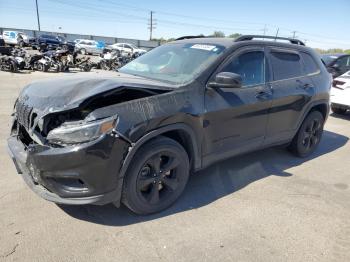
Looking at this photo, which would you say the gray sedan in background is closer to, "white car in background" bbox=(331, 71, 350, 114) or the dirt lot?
"white car in background" bbox=(331, 71, 350, 114)

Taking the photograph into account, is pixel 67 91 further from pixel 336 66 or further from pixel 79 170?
pixel 336 66

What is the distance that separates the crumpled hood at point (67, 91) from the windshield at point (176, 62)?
33 centimetres

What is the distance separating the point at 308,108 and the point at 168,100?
9.44 ft

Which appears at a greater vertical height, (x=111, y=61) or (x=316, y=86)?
(x=316, y=86)

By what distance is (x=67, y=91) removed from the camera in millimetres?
3084

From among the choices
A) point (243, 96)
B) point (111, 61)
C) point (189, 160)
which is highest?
point (243, 96)

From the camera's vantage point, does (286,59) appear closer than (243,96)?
No

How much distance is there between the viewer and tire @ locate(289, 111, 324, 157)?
5.27 m

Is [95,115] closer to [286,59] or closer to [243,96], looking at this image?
[243,96]

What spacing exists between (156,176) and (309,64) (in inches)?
136

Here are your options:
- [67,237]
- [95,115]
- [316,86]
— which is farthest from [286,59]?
[67,237]

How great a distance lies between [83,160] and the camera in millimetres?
2711

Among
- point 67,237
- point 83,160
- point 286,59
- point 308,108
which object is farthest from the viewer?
point 308,108

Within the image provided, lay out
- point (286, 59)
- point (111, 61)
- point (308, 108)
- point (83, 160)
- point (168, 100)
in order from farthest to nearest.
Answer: point (111, 61)
point (308, 108)
point (286, 59)
point (168, 100)
point (83, 160)
